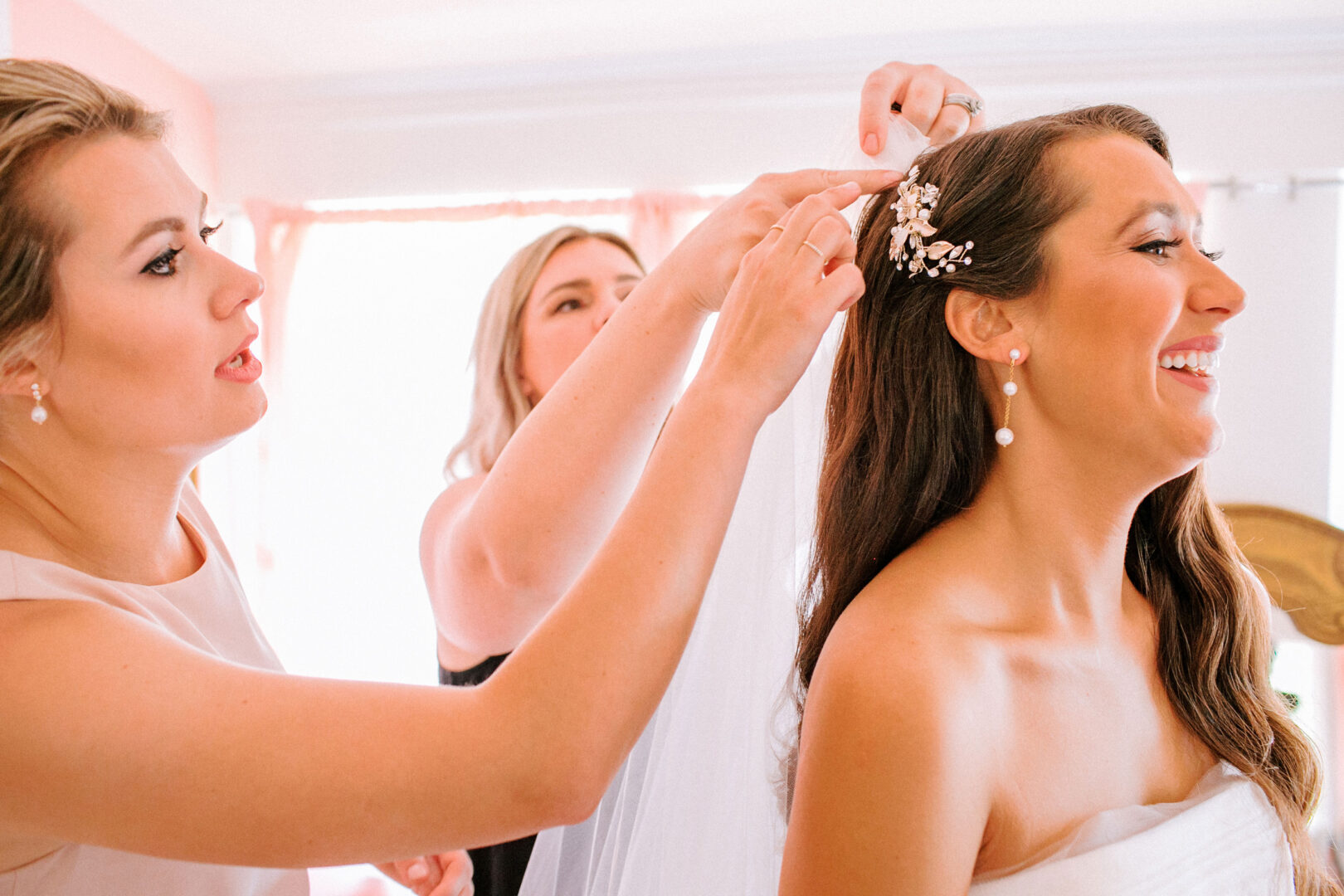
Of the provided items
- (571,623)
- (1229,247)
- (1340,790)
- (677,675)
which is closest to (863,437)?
(677,675)

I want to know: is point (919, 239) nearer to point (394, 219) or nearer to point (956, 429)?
point (956, 429)

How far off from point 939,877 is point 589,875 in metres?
0.59

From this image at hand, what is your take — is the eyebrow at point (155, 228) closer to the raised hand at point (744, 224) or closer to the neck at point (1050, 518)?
the raised hand at point (744, 224)

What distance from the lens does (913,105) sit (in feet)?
4.47

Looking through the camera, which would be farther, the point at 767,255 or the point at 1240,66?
the point at 1240,66

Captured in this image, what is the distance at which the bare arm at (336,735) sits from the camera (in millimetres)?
762

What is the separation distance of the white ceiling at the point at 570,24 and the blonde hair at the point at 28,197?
10.1 feet

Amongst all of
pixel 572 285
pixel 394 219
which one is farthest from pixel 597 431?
pixel 394 219

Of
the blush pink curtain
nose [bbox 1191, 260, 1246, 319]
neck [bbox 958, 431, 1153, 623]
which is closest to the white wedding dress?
neck [bbox 958, 431, 1153, 623]

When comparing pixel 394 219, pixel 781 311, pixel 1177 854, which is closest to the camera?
pixel 781 311

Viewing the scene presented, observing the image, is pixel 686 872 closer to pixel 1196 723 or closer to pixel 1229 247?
pixel 1196 723

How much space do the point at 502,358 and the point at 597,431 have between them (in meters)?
1.08

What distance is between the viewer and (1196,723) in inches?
52.7

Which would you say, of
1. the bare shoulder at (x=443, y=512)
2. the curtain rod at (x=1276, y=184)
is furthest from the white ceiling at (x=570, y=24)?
the bare shoulder at (x=443, y=512)
